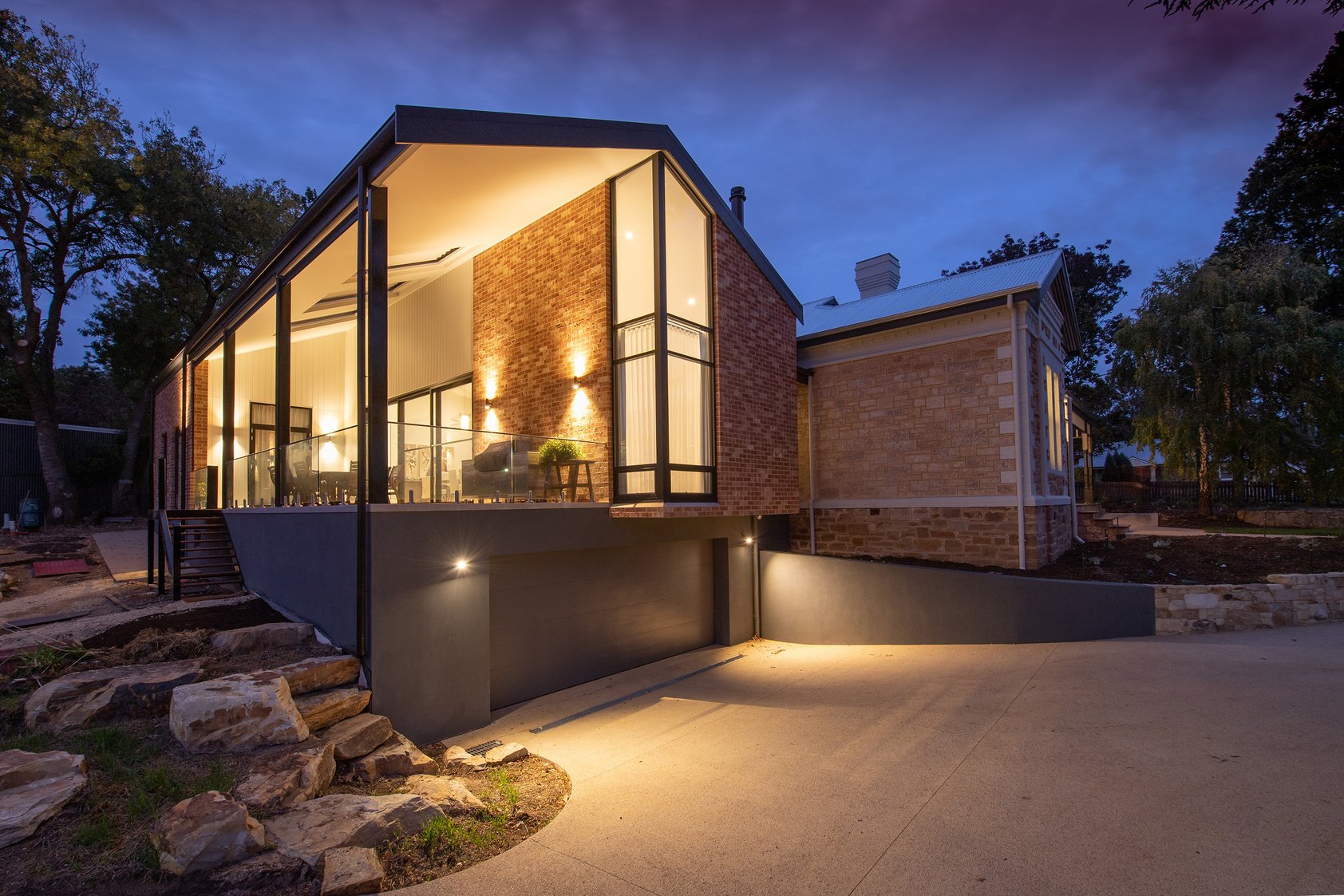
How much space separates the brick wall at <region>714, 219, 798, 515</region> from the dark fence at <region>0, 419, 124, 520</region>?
20.6m

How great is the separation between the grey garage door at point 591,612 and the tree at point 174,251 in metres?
18.5

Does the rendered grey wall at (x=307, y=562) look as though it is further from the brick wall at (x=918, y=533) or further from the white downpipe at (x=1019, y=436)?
the white downpipe at (x=1019, y=436)

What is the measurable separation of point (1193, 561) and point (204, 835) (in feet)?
40.1

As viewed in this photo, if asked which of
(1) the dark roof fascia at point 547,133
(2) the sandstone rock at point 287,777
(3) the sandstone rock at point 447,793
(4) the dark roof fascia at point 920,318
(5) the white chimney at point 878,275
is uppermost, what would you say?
(5) the white chimney at point 878,275

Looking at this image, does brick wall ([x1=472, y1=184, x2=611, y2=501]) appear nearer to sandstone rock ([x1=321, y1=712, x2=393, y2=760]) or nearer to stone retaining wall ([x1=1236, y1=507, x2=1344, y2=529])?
sandstone rock ([x1=321, y1=712, x2=393, y2=760])

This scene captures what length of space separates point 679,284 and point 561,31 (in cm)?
345

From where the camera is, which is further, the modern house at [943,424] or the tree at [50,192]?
the tree at [50,192]

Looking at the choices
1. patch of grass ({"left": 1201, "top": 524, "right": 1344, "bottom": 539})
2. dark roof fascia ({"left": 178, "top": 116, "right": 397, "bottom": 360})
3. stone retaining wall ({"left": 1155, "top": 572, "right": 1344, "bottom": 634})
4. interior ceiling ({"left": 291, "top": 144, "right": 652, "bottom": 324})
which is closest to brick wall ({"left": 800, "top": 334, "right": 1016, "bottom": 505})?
stone retaining wall ({"left": 1155, "top": 572, "right": 1344, "bottom": 634})

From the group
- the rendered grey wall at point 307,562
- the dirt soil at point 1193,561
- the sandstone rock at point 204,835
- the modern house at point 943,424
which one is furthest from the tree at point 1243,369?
the sandstone rock at point 204,835

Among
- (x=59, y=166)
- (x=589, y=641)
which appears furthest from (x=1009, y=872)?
(x=59, y=166)

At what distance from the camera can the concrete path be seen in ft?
36.4

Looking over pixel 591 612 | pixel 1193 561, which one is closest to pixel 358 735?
pixel 591 612

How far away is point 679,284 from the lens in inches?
346

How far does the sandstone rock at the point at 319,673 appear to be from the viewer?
5434 mm
